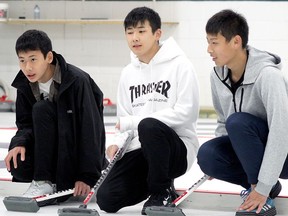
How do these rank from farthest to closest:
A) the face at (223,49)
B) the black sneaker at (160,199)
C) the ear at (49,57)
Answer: the ear at (49,57)
the black sneaker at (160,199)
the face at (223,49)

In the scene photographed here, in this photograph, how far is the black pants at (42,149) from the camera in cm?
267

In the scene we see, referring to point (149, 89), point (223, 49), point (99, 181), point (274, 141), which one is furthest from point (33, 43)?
point (274, 141)

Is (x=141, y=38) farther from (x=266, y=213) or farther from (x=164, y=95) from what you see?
(x=266, y=213)

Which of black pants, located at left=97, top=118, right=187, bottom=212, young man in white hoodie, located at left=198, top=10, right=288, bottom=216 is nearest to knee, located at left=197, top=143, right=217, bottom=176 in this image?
young man in white hoodie, located at left=198, top=10, right=288, bottom=216

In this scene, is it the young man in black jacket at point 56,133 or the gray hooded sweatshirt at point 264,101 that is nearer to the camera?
the gray hooded sweatshirt at point 264,101

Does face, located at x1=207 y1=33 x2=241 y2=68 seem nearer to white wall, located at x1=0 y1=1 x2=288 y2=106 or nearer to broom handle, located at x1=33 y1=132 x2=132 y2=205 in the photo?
broom handle, located at x1=33 y1=132 x2=132 y2=205

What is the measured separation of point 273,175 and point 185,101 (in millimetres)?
530

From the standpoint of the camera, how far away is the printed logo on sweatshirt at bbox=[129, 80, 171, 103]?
265 cm

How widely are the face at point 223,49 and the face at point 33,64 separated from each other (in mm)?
749

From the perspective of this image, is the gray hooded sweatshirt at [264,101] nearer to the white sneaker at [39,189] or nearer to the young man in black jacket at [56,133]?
the young man in black jacket at [56,133]

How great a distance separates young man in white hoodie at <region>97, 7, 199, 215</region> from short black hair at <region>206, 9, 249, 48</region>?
0.28 metres

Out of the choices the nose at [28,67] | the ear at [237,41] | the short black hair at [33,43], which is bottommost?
the nose at [28,67]

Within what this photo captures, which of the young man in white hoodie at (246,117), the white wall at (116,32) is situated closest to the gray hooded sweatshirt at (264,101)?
the young man in white hoodie at (246,117)

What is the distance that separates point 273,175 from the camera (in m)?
2.20
